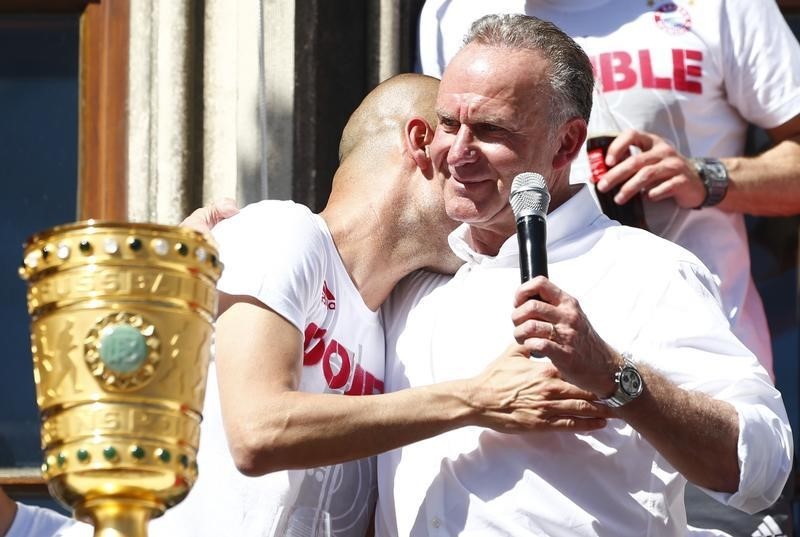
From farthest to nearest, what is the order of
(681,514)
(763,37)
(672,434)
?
(763,37)
(681,514)
(672,434)

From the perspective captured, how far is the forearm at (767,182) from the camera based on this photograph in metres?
4.44

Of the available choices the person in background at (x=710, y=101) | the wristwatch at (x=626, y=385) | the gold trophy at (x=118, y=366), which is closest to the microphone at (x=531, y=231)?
the wristwatch at (x=626, y=385)

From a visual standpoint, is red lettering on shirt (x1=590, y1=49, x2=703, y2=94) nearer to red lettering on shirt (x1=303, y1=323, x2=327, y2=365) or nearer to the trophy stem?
red lettering on shirt (x1=303, y1=323, x2=327, y2=365)

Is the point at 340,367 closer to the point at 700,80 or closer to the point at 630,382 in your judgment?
the point at 630,382

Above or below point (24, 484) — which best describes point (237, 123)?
above

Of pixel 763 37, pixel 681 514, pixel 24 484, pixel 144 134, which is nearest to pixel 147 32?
pixel 144 134

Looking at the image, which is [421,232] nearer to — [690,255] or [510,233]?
[510,233]

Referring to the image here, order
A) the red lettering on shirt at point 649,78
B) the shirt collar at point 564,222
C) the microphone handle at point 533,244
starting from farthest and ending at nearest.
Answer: the red lettering on shirt at point 649,78 < the shirt collar at point 564,222 < the microphone handle at point 533,244

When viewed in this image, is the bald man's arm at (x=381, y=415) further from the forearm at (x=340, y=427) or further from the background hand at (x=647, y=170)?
the background hand at (x=647, y=170)

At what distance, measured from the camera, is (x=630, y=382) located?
3.54 meters

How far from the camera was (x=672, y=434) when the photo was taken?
11.7ft

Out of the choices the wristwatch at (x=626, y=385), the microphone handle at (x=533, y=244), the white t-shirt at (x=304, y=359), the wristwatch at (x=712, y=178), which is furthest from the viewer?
the wristwatch at (x=712, y=178)

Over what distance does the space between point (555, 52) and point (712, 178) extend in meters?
0.52

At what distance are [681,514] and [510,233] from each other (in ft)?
2.09
